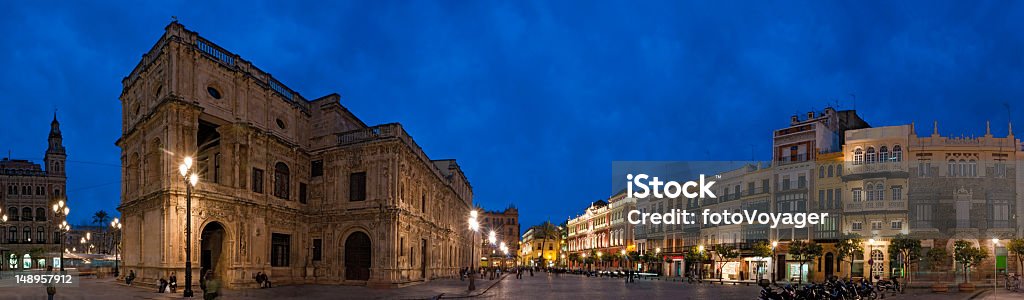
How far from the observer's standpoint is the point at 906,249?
178 ft

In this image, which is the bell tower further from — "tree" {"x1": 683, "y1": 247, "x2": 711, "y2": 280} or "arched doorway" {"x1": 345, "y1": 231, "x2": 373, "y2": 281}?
"tree" {"x1": 683, "y1": 247, "x2": 711, "y2": 280}

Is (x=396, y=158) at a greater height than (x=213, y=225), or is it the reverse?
(x=396, y=158)

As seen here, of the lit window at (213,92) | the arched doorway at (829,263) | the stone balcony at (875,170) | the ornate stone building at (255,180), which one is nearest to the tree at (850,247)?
the arched doorway at (829,263)

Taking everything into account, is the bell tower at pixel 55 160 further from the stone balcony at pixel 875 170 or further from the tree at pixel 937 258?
the tree at pixel 937 258

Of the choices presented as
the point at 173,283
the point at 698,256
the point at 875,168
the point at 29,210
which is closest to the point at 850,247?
the point at 875,168

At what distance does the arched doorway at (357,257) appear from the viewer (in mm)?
42812

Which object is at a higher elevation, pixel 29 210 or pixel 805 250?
pixel 29 210

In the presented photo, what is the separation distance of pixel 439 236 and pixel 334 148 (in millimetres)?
19117

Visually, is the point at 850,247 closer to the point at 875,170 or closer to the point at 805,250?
the point at 805,250

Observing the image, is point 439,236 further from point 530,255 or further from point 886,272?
point 530,255

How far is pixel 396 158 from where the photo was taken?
4212cm

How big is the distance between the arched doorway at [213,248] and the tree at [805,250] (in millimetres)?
44684

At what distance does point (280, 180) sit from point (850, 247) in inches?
1804

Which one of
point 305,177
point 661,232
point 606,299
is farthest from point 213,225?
point 661,232
